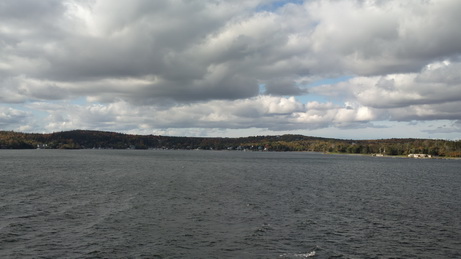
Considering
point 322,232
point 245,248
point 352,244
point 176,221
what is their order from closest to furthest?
point 245,248 → point 352,244 → point 322,232 → point 176,221

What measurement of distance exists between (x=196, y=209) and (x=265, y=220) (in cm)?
1154

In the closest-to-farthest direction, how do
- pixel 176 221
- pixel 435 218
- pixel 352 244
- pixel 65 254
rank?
pixel 65 254 < pixel 352 244 < pixel 176 221 < pixel 435 218

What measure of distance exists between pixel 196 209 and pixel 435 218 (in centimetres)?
3351

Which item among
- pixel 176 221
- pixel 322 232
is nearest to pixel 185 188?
pixel 176 221

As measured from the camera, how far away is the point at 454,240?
38.4 metres

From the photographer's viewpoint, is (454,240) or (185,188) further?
(185,188)

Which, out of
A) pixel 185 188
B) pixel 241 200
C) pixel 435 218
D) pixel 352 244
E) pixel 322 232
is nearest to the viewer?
pixel 352 244

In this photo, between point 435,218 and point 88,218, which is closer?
point 88,218

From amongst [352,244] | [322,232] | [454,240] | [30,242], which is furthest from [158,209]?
[454,240]

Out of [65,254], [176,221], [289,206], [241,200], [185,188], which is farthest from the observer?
[185,188]

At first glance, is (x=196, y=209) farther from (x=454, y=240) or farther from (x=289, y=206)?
(x=454, y=240)

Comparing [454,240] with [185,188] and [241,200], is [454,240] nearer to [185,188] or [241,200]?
[241,200]

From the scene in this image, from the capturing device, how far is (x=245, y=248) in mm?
33938

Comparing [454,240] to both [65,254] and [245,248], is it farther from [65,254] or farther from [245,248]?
[65,254]
